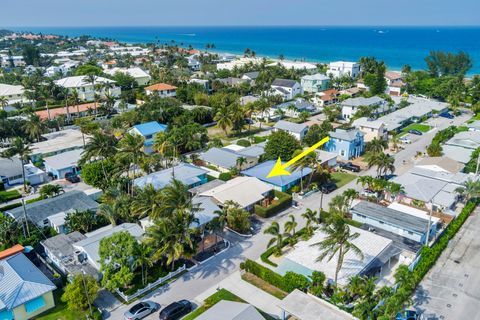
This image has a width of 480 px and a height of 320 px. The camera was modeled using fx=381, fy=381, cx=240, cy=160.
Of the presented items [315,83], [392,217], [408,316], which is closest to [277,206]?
[392,217]

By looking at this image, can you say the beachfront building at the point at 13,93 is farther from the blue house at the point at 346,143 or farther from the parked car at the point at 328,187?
the parked car at the point at 328,187

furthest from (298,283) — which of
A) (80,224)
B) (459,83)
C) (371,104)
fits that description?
(459,83)

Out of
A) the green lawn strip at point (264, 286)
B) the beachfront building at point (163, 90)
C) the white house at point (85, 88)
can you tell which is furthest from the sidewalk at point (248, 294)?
the white house at point (85, 88)

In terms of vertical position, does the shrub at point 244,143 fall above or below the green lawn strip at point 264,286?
above

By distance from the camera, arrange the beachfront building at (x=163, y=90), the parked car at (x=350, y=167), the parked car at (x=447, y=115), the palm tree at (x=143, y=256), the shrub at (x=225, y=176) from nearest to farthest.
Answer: the palm tree at (x=143, y=256) < the shrub at (x=225, y=176) < the parked car at (x=350, y=167) < the parked car at (x=447, y=115) < the beachfront building at (x=163, y=90)

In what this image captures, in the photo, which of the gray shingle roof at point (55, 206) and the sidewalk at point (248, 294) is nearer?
the sidewalk at point (248, 294)

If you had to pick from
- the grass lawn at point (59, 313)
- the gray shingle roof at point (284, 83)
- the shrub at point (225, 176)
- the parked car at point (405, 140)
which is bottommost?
the grass lawn at point (59, 313)

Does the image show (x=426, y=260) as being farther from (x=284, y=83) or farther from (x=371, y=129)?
(x=284, y=83)
